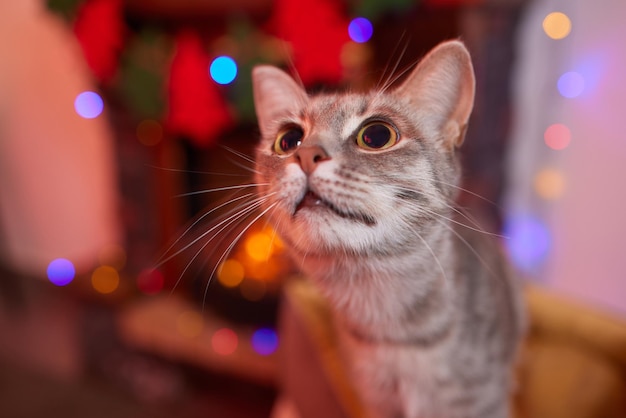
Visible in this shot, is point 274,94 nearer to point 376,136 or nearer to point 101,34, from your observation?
point 376,136

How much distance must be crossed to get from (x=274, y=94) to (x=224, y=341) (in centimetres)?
145

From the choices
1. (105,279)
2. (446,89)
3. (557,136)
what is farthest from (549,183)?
(105,279)

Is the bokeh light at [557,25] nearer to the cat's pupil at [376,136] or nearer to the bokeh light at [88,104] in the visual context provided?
the cat's pupil at [376,136]

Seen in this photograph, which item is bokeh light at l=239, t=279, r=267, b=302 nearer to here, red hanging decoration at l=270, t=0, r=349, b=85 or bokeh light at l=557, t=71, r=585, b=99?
red hanging decoration at l=270, t=0, r=349, b=85

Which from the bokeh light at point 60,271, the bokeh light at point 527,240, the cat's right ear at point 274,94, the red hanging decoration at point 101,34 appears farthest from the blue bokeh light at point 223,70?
the bokeh light at point 60,271

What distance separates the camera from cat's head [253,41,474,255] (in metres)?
0.67

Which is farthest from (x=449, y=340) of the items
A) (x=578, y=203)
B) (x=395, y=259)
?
(x=578, y=203)

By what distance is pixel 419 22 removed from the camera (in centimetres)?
150

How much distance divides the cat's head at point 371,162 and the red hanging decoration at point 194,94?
119 cm

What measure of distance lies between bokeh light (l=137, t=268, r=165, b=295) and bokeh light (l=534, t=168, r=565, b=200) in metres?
1.82

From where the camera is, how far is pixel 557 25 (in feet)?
4.51

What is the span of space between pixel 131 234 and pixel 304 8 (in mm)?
1595

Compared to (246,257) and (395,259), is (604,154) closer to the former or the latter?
(395,259)

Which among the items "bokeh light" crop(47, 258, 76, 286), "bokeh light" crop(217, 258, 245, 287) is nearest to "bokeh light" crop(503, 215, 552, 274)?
"bokeh light" crop(217, 258, 245, 287)
